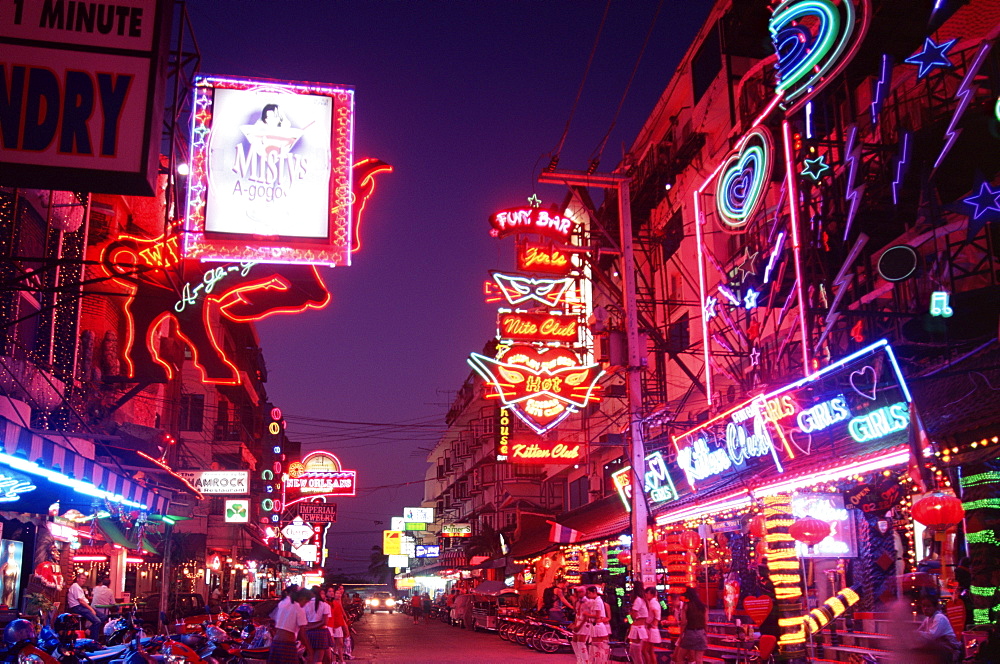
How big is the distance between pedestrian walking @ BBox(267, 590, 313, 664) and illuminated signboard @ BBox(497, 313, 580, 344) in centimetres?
1319

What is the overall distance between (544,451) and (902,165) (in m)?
Answer: 15.1

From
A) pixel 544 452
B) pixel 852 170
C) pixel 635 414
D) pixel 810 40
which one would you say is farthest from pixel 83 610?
pixel 810 40

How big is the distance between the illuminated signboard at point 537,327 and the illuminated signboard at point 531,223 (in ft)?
8.38

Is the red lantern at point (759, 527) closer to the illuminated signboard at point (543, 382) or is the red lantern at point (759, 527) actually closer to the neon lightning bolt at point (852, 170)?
the neon lightning bolt at point (852, 170)

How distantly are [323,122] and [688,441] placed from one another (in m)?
11.9

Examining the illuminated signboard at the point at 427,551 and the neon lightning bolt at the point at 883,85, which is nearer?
the neon lightning bolt at the point at 883,85

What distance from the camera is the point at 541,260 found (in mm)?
27891

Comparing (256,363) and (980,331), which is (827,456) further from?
(256,363)

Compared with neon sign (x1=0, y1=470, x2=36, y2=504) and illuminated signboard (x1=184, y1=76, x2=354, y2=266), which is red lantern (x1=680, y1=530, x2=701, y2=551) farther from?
neon sign (x1=0, y1=470, x2=36, y2=504)

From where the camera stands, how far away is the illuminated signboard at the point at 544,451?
27594 millimetres

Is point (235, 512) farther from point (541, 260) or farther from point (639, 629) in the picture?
point (639, 629)

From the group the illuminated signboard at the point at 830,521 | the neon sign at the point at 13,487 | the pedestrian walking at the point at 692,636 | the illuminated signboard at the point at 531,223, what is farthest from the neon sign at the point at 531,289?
the neon sign at the point at 13,487

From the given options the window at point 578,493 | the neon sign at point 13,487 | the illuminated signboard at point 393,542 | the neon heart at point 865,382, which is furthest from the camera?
the illuminated signboard at point 393,542

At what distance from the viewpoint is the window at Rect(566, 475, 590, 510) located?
4524cm
